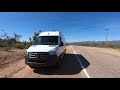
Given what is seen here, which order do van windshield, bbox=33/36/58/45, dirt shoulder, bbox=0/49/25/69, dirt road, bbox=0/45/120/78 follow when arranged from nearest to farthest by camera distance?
dirt road, bbox=0/45/120/78
van windshield, bbox=33/36/58/45
dirt shoulder, bbox=0/49/25/69

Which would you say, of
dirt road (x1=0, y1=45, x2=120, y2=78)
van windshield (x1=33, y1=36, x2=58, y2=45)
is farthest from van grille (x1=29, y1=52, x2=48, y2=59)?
van windshield (x1=33, y1=36, x2=58, y2=45)

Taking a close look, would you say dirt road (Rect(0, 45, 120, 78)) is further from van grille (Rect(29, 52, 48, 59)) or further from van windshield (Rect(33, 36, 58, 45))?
van windshield (Rect(33, 36, 58, 45))

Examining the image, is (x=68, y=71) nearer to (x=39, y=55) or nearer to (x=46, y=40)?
(x=39, y=55)

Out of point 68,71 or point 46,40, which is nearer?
point 68,71

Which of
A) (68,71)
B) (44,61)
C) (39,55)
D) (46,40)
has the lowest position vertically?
(68,71)

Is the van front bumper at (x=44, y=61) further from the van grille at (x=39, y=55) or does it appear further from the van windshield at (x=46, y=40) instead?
the van windshield at (x=46, y=40)

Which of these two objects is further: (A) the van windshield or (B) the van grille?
(A) the van windshield

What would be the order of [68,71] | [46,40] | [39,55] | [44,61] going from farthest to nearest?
[46,40]
[68,71]
[39,55]
[44,61]

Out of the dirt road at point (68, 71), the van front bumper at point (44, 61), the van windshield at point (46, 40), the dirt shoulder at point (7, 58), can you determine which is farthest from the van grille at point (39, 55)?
the dirt shoulder at point (7, 58)

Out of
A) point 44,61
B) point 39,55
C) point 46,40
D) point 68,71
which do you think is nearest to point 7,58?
point 46,40

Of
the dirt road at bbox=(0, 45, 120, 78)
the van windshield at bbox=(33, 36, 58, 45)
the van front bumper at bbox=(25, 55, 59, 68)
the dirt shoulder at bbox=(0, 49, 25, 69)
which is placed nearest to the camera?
the dirt road at bbox=(0, 45, 120, 78)
